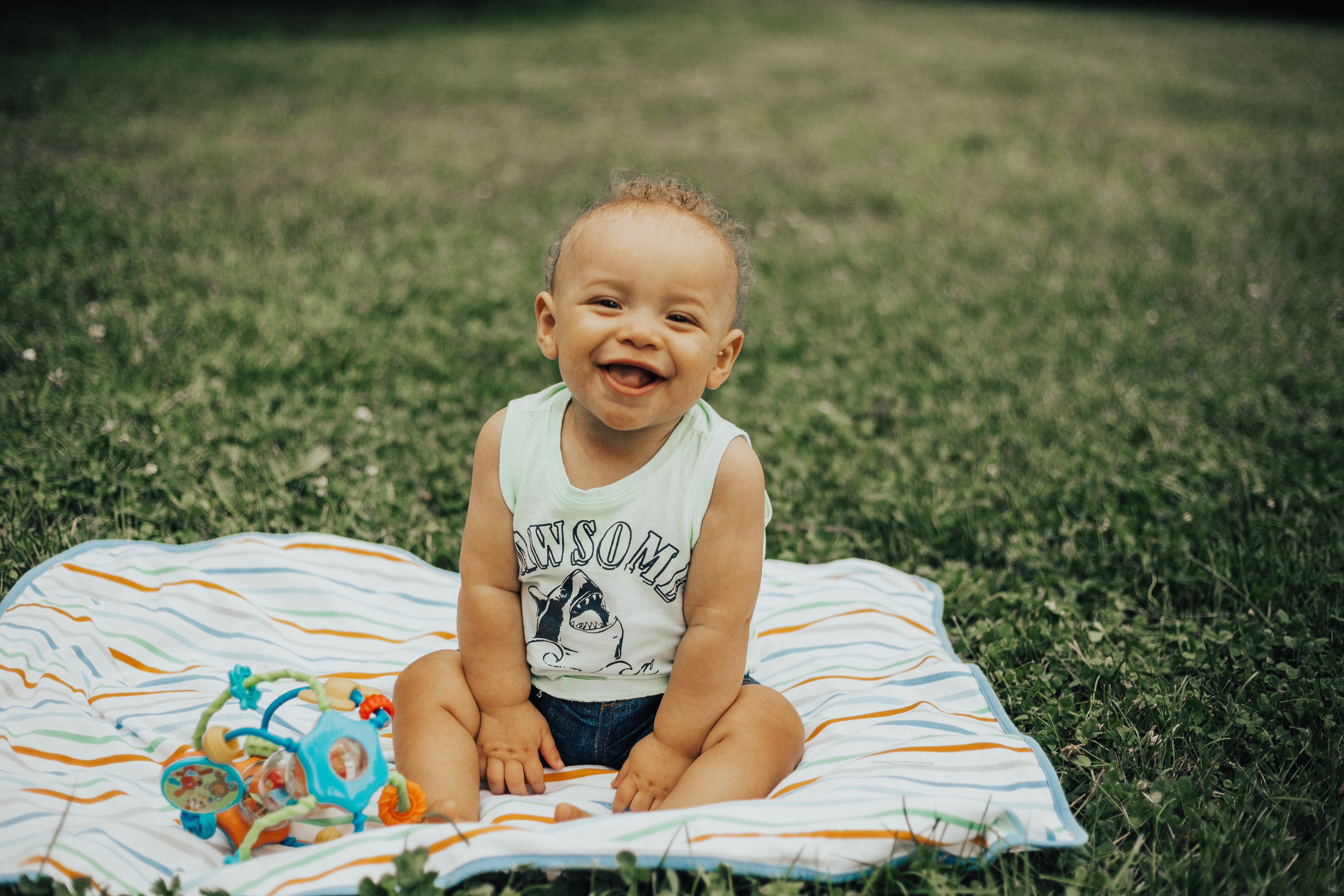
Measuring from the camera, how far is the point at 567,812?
1791mm

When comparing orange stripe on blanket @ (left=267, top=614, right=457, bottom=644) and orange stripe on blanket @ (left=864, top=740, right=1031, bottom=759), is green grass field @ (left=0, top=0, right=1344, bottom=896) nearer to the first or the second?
orange stripe on blanket @ (left=864, top=740, right=1031, bottom=759)

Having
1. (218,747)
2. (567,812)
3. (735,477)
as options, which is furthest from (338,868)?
(735,477)

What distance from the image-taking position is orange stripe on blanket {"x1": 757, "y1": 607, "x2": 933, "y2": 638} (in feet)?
8.48

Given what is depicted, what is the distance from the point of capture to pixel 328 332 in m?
4.05

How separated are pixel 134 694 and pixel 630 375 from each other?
1.54 m

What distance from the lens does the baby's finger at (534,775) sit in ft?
6.49

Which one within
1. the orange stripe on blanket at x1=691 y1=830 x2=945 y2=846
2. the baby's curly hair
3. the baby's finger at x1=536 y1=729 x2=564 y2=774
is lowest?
the baby's finger at x1=536 y1=729 x2=564 y2=774

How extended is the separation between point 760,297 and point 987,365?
1.34 meters

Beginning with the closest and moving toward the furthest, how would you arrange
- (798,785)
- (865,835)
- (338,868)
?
(338,868) → (865,835) → (798,785)

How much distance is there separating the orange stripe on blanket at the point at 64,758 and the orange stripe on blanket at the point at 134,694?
242mm

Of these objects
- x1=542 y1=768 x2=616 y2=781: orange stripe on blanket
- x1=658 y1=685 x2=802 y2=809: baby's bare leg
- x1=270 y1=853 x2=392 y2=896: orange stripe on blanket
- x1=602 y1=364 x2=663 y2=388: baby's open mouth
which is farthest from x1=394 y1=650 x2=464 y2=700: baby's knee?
x1=602 y1=364 x2=663 y2=388: baby's open mouth

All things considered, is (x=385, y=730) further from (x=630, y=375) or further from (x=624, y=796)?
(x=630, y=375)

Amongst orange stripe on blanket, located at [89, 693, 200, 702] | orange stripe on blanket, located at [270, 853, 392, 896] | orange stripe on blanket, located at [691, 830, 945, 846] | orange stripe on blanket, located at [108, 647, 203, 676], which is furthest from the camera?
orange stripe on blanket, located at [108, 647, 203, 676]

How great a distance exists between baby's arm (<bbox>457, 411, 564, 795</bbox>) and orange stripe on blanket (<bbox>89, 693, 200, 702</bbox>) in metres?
0.79
